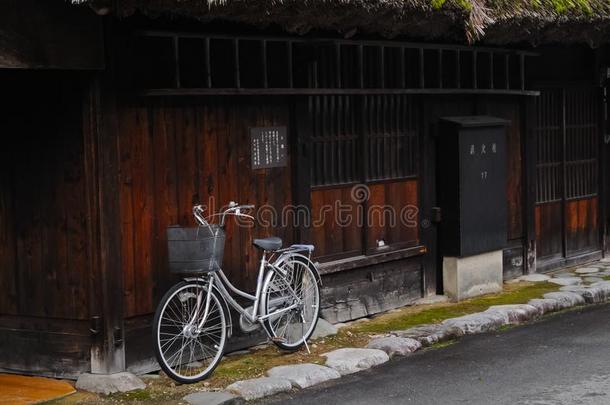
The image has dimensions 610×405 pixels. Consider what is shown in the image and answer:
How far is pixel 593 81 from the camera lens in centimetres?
1611

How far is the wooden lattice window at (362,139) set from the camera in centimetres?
1140

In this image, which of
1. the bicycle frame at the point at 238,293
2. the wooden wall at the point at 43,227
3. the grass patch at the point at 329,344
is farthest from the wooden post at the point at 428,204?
the wooden wall at the point at 43,227

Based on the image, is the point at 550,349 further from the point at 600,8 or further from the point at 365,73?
the point at 600,8

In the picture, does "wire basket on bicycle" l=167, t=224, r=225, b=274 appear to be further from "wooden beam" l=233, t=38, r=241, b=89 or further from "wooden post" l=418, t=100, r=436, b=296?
"wooden post" l=418, t=100, r=436, b=296

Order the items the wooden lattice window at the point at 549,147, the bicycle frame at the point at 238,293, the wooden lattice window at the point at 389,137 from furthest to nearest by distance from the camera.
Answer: the wooden lattice window at the point at 549,147
the wooden lattice window at the point at 389,137
the bicycle frame at the point at 238,293

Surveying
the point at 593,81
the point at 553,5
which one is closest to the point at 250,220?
the point at 553,5

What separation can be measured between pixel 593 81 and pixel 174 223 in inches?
357

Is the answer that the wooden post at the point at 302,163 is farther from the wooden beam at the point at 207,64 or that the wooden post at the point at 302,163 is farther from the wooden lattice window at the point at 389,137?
the wooden beam at the point at 207,64

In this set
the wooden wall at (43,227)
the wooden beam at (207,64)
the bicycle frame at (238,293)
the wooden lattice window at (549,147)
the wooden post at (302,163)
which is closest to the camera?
the wooden wall at (43,227)

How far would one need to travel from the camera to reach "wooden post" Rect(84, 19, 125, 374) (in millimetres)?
8672

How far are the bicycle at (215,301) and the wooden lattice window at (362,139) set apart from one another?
1506mm

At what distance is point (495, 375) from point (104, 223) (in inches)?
147

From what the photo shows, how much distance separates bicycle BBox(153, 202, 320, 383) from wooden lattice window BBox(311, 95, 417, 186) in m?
1.51

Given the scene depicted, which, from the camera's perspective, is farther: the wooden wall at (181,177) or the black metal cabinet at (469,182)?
the black metal cabinet at (469,182)
